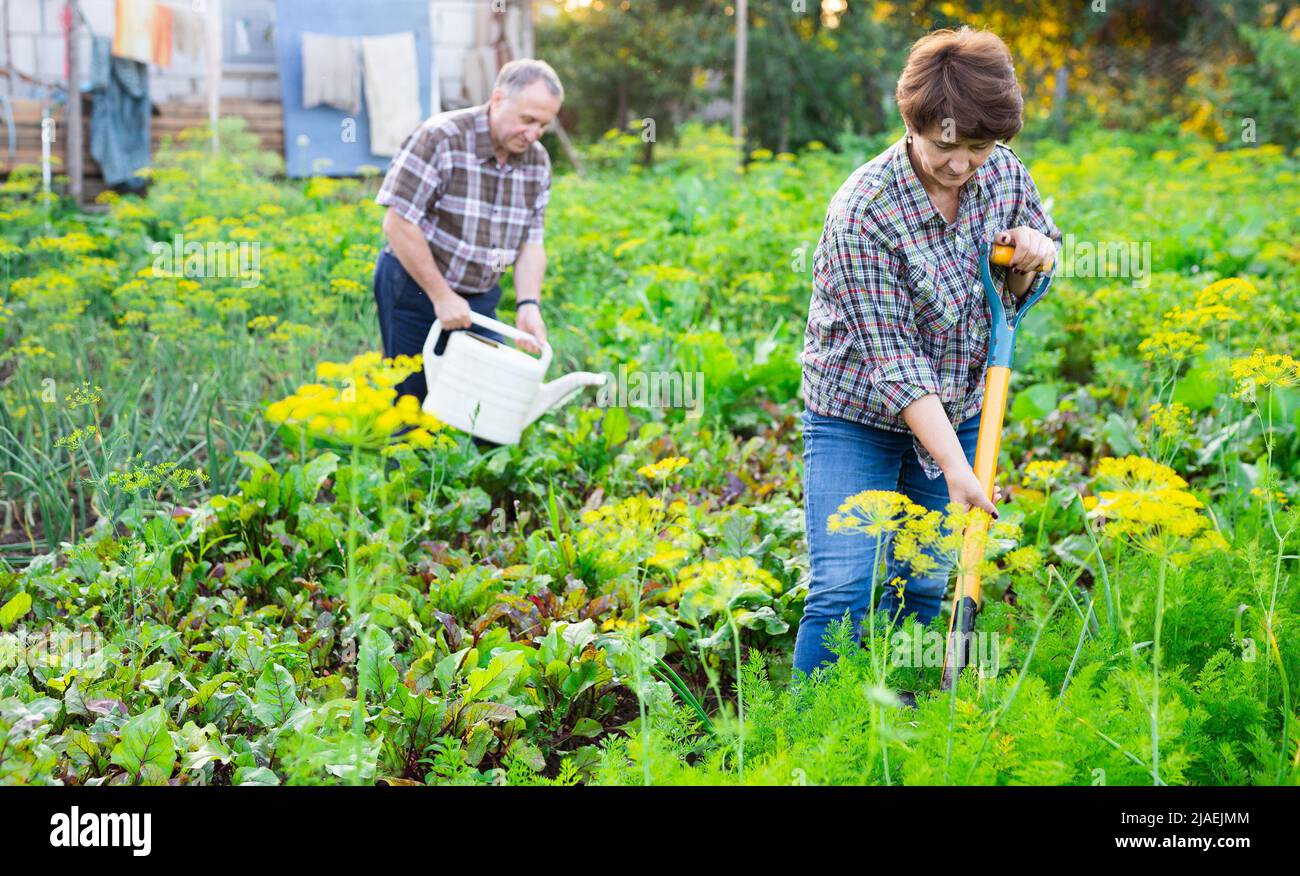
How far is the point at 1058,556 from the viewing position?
3162 mm

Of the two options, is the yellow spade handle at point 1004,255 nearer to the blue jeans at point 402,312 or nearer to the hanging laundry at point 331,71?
the blue jeans at point 402,312

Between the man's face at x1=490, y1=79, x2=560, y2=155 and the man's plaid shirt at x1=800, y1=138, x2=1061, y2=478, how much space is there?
5.14 feet

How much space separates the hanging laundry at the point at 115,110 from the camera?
956 centimetres

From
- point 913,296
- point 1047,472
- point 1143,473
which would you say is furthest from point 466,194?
point 1143,473

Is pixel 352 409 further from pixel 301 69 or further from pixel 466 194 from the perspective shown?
pixel 301 69

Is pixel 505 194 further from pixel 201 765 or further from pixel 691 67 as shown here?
pixel 691 67

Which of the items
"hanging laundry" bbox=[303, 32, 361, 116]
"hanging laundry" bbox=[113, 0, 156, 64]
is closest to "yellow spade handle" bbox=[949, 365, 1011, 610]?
"hanging laundry" bbox=[113, 0, 156, 64]

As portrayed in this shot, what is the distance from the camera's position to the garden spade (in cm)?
201

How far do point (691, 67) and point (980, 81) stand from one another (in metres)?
13.8

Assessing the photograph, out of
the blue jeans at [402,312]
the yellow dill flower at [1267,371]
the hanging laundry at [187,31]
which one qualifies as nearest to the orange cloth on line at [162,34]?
the hanging laundry at [187,31]

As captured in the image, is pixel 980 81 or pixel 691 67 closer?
pixel 980 81

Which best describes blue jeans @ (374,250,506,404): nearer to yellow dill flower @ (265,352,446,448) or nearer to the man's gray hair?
the man's gray hair

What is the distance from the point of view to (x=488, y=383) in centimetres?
342
